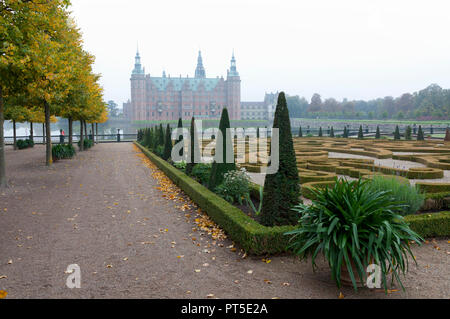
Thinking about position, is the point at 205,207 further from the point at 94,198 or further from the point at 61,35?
the point at 61,35

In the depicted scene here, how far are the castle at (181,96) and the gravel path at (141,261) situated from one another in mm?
94390

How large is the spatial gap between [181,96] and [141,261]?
100107mm

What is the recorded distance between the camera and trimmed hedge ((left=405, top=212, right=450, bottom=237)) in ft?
17.0

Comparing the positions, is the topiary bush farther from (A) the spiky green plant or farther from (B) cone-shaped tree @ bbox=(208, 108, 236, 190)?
(A) the spiky green plant

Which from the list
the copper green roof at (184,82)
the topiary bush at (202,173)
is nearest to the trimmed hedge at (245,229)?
the topiary bush at (202,173)

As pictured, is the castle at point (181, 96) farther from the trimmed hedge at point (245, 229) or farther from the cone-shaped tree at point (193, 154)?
the trimmed hedge at point (245, 229)

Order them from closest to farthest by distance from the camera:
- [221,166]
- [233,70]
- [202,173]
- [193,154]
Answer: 1. [221,166]
2. [202,173]
3. [193,154]
4. [233,70]

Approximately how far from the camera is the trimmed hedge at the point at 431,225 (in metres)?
5.17

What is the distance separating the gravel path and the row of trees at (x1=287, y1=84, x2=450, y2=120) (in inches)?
2584

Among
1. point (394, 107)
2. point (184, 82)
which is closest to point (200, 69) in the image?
point (184, 82)

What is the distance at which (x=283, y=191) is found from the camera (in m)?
4.96

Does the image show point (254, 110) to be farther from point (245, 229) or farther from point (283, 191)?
point (245, 229)
